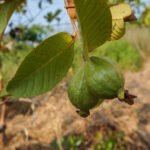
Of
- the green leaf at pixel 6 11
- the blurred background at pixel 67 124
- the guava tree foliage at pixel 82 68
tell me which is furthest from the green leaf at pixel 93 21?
the blurred background at pixel 67 124

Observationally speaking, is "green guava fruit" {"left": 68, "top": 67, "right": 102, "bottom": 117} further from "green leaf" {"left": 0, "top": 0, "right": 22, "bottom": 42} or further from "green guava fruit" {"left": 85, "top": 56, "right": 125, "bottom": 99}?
"green leaf" {"left": 0, "top": 0, "right": 22, "bottom": 42}

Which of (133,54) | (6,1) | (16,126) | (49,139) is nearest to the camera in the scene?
(6,1)

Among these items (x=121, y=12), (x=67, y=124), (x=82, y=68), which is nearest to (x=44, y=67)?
(x=82, y=68)

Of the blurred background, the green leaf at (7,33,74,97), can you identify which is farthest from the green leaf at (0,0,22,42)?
the blurred background

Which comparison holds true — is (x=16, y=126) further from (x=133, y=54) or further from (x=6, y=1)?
(x=133, y=54)

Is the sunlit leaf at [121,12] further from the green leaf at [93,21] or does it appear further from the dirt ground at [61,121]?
the dirt ground at [61,121]

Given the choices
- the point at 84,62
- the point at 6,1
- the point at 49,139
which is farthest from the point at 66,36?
the point at 49,139
